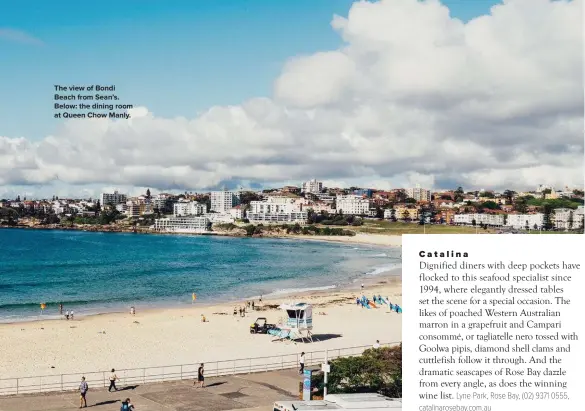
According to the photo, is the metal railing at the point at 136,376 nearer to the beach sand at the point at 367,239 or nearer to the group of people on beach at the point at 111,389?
the group of people on beach at the point at 111,389

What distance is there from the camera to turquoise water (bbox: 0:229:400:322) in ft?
172

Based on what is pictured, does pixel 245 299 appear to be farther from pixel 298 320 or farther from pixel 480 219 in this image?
pixel 480 219

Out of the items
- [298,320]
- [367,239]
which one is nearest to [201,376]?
[298,320]

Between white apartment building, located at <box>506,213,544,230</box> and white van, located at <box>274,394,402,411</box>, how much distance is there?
98753 millimetres

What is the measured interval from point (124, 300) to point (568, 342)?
48.5 m

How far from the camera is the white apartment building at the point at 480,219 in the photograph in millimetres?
122550

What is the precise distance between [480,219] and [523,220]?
657 inches

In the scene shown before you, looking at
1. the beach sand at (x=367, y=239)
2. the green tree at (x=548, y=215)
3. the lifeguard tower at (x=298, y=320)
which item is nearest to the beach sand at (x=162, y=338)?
the lifeguard tower at (x=298, y=320)

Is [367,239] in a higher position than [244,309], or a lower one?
higher

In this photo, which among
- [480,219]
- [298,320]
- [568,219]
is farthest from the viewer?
[480,219]

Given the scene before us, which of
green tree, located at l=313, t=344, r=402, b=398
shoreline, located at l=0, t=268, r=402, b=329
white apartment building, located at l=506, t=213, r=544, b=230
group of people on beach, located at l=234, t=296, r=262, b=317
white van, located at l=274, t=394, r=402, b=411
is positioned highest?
white apartment building, located at l=506, t=213, r=544, b=230

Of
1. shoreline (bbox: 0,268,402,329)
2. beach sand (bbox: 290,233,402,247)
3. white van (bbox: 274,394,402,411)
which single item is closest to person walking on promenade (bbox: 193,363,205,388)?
white van (bbox: 274,394,402,411)

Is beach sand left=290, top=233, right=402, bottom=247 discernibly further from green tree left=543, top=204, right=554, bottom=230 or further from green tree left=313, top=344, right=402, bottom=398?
green tree left=313, top=344, right=402, bottom=398

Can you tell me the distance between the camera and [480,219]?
131m
